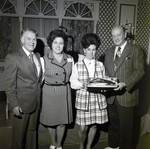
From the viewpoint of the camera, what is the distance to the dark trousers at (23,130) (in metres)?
2.19

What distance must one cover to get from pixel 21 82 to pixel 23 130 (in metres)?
0.58

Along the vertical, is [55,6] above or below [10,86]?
above

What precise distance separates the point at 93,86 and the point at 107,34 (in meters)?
4.22

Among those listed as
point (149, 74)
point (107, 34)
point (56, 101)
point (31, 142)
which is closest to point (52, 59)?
point (56, 101)

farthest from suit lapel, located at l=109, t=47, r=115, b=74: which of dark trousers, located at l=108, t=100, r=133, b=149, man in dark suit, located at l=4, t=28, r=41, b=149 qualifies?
man in dark suit, located at l=4, t=28, r=41, b=149

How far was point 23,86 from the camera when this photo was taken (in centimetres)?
212

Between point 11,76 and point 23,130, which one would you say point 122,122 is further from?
point 11,76

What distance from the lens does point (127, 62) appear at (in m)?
2.34

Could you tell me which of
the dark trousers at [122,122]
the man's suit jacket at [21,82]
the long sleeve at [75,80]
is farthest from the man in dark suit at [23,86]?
the dark trousers at [122,122]

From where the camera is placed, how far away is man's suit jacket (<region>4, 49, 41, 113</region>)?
2041 mm

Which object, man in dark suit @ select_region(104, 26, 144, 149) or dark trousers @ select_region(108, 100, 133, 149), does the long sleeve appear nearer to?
man in dark suit @ select_region(104, 26, 144, 149)

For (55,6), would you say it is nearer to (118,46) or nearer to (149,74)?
(149,74)

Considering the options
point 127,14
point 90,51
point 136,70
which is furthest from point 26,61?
→ point 127,14

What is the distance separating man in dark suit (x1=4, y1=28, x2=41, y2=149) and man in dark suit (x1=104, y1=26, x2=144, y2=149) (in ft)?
3.11
